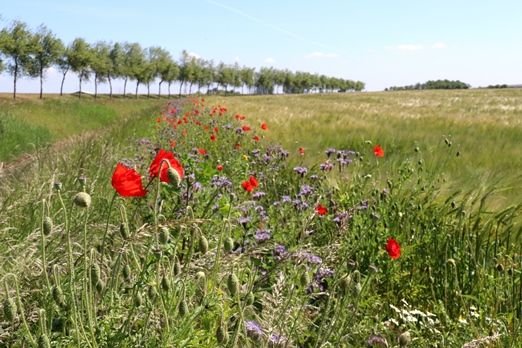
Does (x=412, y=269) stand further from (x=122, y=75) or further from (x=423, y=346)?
(x=122, y=75)

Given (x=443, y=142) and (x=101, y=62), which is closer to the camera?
(x=443, y=142)

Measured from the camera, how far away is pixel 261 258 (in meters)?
2.83

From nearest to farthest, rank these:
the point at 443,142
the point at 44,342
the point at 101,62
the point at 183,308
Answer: the point at 44,342, the point at 183,308, the point at 443,142, the point at 101,62

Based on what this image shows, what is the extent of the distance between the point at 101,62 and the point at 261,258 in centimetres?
5805

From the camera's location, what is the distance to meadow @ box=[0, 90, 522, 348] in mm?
1619

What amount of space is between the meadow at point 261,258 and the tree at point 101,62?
54.0m

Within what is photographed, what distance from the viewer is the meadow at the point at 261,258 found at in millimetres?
1619

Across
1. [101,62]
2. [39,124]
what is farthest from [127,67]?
[39,124]

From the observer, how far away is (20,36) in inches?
1697

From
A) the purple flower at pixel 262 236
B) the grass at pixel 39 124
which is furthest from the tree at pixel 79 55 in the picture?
the purple flower at pixel 262 236

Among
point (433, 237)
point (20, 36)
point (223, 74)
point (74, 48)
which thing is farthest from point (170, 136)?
point (223, 74)

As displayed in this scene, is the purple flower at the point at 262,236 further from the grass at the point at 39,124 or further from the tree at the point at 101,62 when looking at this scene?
the tree at the point at 101,62

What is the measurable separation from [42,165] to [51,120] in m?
14.0

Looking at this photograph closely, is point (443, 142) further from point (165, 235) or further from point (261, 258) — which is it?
point (165, 235)
